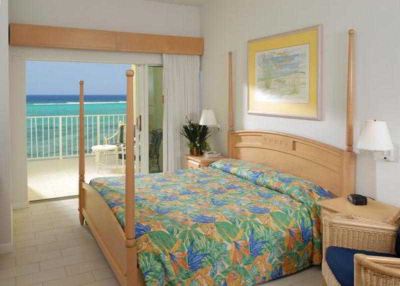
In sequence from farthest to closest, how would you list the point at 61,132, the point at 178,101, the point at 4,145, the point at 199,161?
the point at 61,132
the point at 178,101
the point at 199,161
the point at 4,145

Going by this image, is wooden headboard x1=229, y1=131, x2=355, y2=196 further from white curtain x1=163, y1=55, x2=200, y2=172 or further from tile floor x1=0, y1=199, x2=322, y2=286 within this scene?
white curtain x1=163, y1=55, x2=200, y2=172

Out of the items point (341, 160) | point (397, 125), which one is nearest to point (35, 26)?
point (341, 160)

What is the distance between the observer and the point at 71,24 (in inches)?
178

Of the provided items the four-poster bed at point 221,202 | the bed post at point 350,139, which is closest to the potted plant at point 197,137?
the four-poster bed at point 221,202

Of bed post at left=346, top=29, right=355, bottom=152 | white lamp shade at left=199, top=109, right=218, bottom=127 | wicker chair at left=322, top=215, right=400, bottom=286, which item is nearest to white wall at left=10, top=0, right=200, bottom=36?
white lamp shade at left=199, top=109, right=218, bottom=127

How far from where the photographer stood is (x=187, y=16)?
525 centimetres

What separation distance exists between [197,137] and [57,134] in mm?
3931

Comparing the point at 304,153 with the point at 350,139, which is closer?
the point at 350,139

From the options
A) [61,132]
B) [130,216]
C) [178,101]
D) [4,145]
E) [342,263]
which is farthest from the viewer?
[61,132]

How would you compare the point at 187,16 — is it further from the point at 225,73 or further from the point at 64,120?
the point at 64,120

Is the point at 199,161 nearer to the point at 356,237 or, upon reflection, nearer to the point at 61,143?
the point at 356,237

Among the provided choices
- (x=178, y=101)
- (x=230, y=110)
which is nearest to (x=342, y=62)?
(x=230, y=110)

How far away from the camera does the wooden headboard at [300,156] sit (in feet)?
9.89

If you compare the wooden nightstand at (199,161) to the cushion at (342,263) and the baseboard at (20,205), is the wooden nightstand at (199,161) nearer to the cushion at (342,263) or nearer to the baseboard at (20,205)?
the baseboard at (20,205)
